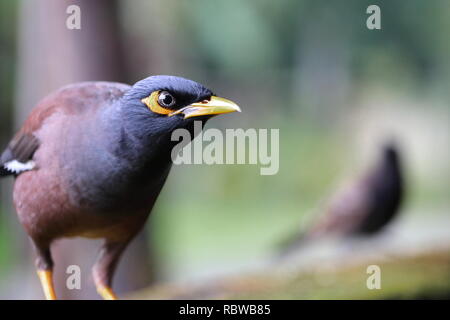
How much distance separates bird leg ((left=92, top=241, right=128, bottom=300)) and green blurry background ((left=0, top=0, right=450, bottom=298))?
1.06 meters

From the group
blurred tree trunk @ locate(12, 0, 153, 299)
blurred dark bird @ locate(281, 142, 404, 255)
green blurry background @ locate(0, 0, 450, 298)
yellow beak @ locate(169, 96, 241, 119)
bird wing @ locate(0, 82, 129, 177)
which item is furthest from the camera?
blurred dark bird @ locate(281, 142, 404, 255)

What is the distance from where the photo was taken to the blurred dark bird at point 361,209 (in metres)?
3.55

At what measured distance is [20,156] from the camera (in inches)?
68.0

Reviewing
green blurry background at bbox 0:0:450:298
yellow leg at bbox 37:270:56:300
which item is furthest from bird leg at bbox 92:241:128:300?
green blurry background at bbox 0:0:450:298

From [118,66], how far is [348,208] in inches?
67.6

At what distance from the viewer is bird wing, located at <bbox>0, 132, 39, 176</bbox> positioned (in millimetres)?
1690

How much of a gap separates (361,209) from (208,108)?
2372mm

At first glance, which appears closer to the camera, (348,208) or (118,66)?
(118,66)

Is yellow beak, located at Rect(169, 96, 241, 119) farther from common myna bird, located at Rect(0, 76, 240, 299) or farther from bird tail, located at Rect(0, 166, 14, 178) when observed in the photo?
bird tail, located at Rect(0, 166, 14, 178)

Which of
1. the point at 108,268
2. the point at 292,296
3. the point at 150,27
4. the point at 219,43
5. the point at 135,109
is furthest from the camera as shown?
the point at 219,43

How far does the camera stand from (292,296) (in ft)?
7.36

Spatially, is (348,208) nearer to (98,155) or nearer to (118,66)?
(118,66)

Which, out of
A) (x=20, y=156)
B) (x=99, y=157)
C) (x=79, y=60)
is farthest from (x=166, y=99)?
(x=79, y=60)
